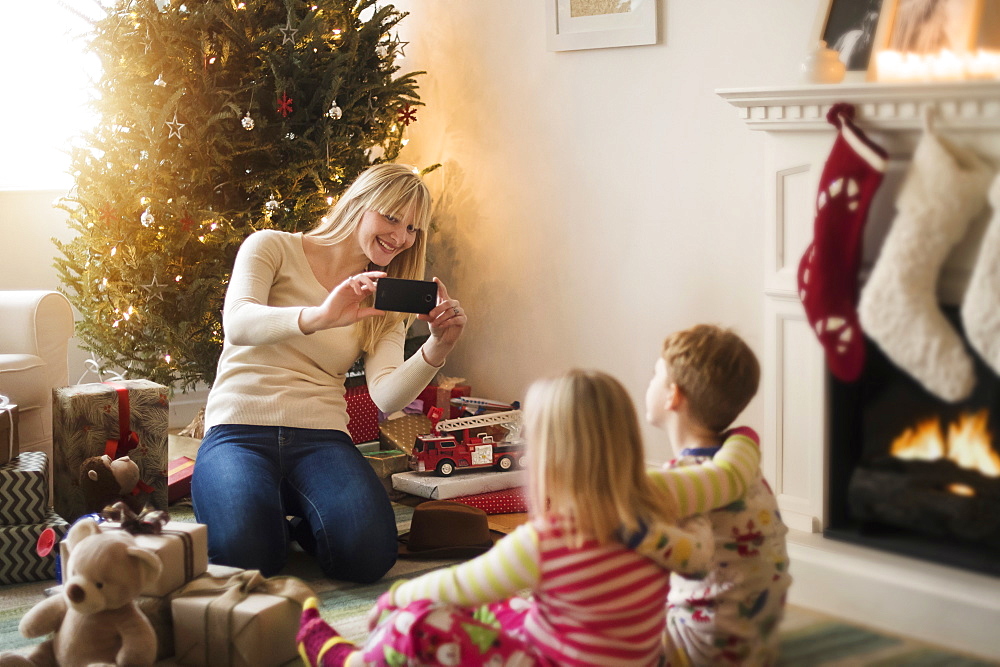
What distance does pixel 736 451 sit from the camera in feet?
4.93

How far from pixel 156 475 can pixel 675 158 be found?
5.33 ft

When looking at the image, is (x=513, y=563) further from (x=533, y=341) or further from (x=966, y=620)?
(x=533, y=341)

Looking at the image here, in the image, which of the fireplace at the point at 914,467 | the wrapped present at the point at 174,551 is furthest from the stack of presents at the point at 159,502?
the fireplace at the point at 914,467

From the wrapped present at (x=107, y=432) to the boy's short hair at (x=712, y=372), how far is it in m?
1.50

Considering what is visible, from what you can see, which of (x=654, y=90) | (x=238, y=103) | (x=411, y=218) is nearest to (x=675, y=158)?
(x=654, y=90)

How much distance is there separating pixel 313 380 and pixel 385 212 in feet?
1.38

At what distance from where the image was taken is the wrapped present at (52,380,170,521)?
236 cm

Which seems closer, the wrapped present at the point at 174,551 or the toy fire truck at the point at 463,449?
the wrapped present at the point at 174,551

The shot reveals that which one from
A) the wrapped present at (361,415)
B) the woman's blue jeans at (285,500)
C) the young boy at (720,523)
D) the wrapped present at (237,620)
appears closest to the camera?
the young boy at (720,523)

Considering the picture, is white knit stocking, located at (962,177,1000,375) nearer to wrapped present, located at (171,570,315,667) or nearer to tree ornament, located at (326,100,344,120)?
wrapped present, located at (171,570,315,667)

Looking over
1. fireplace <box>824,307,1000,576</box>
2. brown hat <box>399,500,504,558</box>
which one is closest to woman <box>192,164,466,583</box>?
brown hat <box>399,500,504,558</box>

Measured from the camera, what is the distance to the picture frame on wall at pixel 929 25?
1855mm

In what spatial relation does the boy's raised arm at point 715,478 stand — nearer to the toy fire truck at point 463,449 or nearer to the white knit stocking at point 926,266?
the white knit stocking at point 926,266

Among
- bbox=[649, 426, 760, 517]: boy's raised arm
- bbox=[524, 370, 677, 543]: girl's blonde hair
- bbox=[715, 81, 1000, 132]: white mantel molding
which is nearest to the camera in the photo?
bbox=[524, 370, 677, 543]: girl's blonde hair
